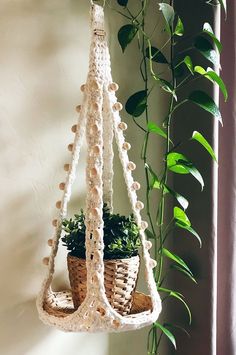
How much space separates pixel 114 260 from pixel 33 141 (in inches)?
13.5

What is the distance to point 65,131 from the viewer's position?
1.21 m

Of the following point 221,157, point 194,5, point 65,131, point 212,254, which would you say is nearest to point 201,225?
point 212,254

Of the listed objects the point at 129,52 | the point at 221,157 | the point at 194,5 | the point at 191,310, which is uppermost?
the point at 194,5

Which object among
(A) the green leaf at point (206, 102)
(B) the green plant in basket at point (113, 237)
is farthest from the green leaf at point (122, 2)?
(B) the green plant in basket at point (113, 237)

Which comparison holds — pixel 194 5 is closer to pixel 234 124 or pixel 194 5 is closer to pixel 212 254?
pixel 234 124

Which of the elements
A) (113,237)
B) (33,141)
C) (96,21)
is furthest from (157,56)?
(113,237)

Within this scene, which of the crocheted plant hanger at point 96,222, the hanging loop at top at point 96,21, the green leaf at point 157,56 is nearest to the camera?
the crocheted plant hanger at point 96,222

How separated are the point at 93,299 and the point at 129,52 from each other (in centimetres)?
73

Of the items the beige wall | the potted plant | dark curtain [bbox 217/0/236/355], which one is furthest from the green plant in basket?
dark curtain [bbox 217/0/236/355]

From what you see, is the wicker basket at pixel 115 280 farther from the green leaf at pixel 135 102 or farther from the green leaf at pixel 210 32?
the green leaf at pixel 210 32

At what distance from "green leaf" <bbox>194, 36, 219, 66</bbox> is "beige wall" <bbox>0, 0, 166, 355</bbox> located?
0.28 metres

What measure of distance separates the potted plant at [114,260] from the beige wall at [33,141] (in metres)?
0.12

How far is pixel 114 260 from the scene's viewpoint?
1.01 meters

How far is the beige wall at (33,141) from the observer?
109cm
